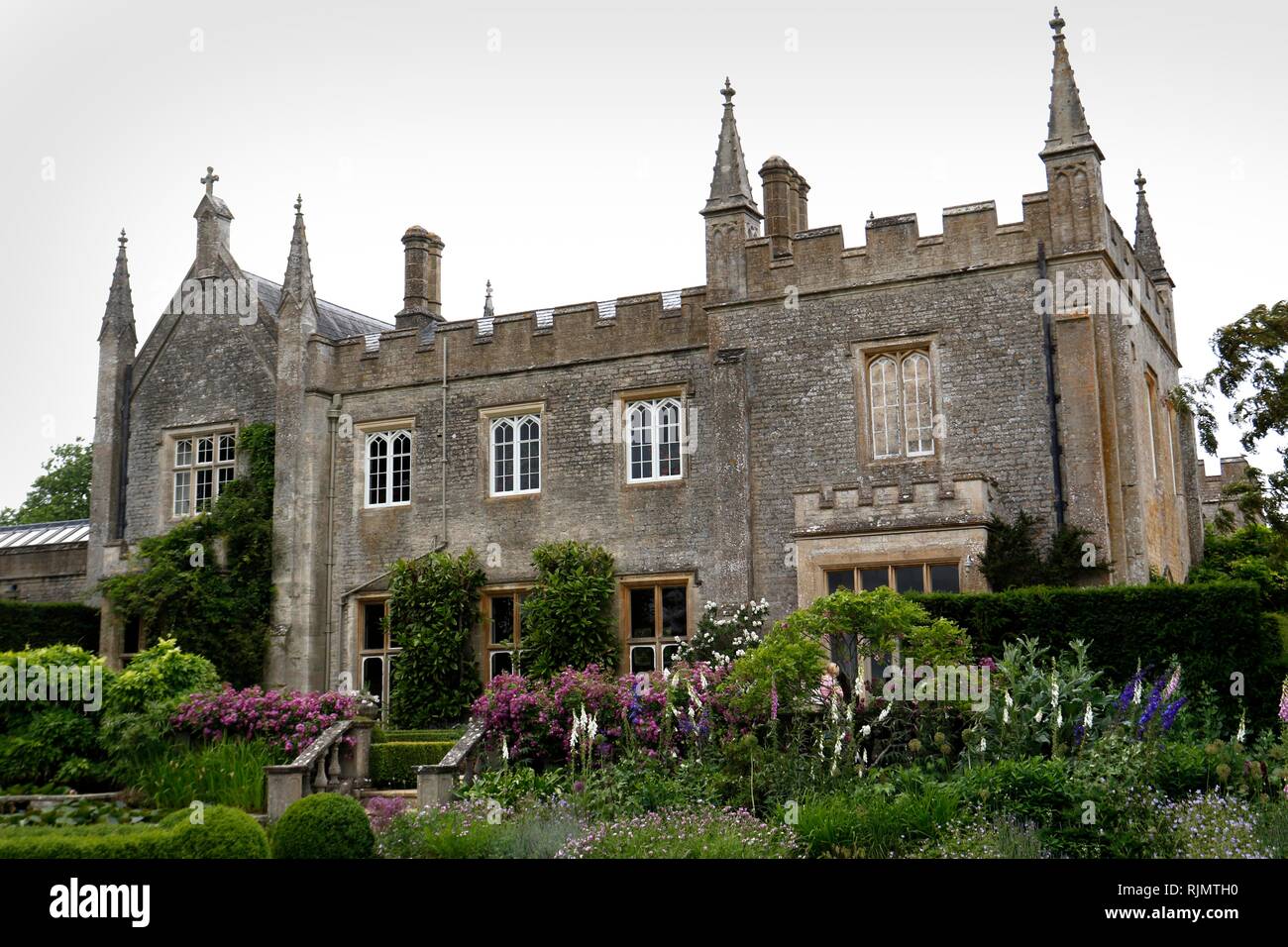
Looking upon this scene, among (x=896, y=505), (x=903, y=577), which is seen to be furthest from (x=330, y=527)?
(x=903, y=577)

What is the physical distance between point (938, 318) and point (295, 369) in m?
10.5

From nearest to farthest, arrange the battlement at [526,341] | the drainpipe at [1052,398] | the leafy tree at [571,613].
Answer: the drainpipe at [1052,398] < the leafy tree at [571,613] < the battlement at [526,341]

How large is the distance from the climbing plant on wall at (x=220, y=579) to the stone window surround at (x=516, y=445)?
3.75m

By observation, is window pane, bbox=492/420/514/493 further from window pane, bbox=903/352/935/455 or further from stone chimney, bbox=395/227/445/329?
window pane, bbox=903/352/935/455

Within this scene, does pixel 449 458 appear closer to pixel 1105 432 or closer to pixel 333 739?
pixel 333 739

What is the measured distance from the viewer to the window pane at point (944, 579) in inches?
659

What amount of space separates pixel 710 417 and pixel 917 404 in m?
3.11

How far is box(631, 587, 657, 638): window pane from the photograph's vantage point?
65.7 ft

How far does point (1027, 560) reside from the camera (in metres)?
16.5

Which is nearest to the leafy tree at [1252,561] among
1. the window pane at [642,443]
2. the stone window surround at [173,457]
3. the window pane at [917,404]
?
the window pane at [917,404]

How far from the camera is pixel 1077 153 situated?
1761 centimetres

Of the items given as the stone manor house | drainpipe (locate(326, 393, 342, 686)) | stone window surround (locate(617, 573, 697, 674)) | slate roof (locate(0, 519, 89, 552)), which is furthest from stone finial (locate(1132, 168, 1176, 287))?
slate roof (locate(0, 519, 89, 552))

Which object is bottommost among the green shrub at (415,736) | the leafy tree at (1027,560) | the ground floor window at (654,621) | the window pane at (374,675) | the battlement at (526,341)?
the green shrub at (415,736)

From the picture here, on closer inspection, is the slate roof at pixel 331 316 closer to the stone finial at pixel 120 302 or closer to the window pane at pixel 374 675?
the stone finial at pixel 120 302
